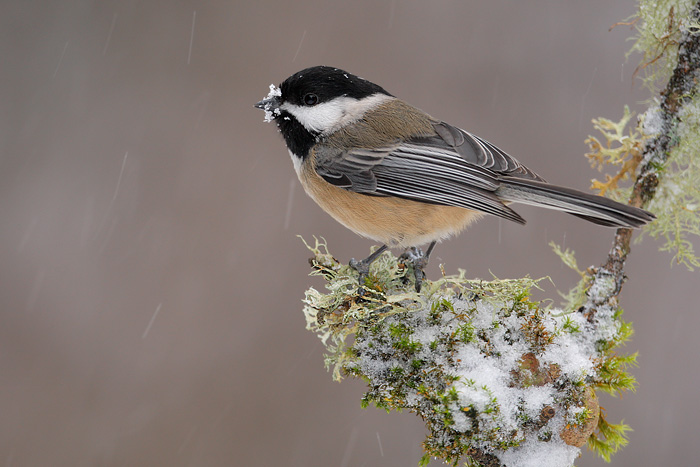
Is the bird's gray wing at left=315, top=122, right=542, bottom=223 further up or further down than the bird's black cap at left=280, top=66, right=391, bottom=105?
further down

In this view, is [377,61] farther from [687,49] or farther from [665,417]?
[665,417]

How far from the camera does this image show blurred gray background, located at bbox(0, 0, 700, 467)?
371 cm

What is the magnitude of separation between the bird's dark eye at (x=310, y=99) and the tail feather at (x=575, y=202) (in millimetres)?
766

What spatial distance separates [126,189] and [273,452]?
2.04 metres

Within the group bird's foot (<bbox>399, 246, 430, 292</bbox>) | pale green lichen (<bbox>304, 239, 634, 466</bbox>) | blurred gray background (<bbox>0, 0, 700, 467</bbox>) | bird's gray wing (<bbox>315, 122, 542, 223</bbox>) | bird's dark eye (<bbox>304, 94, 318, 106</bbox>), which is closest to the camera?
pale green lichen (<bbox>304, 239, 634, 466</bbox>)

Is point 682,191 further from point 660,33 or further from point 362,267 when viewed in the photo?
point 362,267

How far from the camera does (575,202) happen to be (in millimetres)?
1696

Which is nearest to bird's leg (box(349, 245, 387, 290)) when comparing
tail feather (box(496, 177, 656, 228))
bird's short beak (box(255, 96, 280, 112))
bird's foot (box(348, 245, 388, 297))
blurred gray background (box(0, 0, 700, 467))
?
bird's foot (box(348, 245, 388, 297))

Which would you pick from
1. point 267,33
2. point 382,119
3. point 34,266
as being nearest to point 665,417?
point 382,119

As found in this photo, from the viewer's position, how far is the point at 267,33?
13.3 ft

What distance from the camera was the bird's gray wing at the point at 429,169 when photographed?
202cm

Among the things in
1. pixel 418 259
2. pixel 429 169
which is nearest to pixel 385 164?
pixel 429 169

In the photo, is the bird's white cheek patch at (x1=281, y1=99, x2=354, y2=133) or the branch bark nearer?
the branch bark

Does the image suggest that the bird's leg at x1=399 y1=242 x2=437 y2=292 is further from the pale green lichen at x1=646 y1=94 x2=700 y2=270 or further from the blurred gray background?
the blurred gray background
